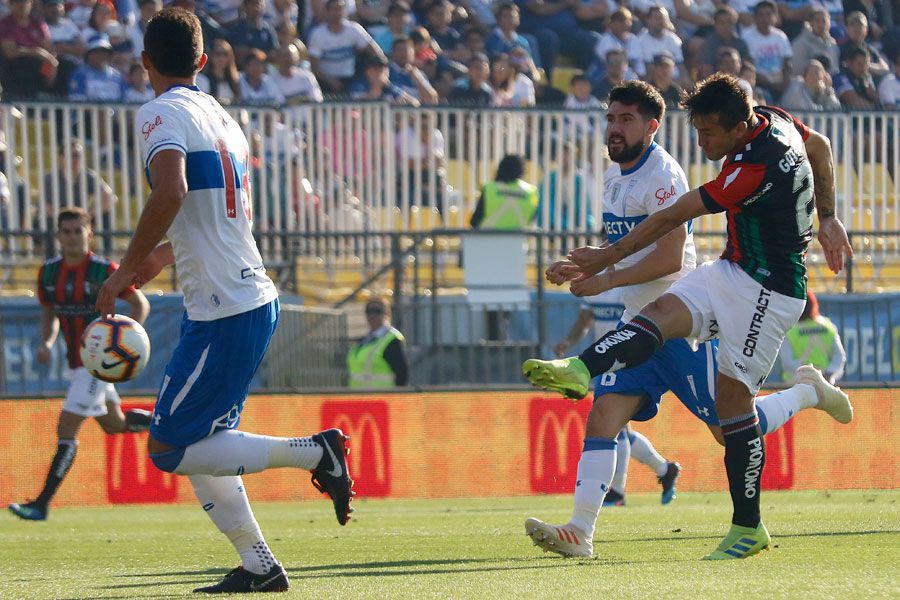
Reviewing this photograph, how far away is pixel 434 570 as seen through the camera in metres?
6.63

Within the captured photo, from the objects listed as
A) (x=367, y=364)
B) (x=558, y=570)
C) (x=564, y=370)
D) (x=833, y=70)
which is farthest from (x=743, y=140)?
(x=833, y=70)

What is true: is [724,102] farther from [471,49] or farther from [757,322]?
[471,49]

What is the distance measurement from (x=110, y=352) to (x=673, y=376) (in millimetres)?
2800

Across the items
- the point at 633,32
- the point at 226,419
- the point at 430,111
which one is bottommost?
the point at 226,419

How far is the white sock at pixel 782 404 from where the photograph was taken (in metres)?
7.71

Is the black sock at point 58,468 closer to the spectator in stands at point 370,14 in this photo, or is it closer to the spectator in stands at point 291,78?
the spectator in stands at point 291,78

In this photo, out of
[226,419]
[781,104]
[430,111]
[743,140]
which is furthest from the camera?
[781,104]

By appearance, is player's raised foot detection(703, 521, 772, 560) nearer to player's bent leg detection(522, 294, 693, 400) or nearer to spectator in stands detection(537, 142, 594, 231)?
player's bent leg detection(522, 294, 693, 400)

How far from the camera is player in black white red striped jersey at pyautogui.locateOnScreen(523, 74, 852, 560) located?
634 cm

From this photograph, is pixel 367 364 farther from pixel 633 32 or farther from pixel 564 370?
pixel 564 370

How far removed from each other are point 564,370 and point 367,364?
29.2 ft

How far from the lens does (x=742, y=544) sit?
6523mm

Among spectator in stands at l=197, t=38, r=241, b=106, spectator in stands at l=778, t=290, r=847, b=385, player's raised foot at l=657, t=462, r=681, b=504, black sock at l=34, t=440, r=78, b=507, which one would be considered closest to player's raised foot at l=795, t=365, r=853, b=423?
player's raised foot at l=657, t=462, r=681, b=504

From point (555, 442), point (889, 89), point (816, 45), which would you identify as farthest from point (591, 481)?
point (889, 89)
